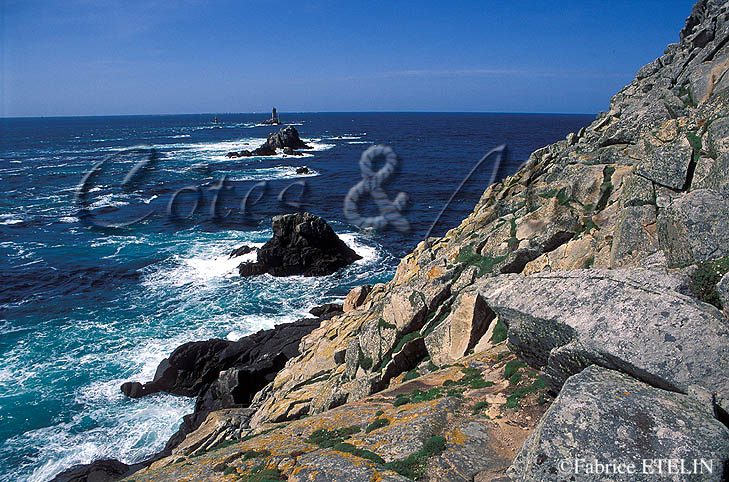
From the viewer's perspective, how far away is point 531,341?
370 inches

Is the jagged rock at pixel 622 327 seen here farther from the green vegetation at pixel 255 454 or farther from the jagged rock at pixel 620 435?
the green vegetation at pixel 255 454

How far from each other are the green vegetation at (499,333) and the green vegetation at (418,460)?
208 inches

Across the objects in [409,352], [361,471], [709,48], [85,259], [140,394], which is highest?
[709,48]

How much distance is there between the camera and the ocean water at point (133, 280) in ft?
76.3

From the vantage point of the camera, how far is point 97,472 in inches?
757

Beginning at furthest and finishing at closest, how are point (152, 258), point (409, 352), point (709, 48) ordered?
1. point (152, 258)
2. point (709, 48)
3. point (409, 352)

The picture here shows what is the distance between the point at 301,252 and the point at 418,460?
113 feet

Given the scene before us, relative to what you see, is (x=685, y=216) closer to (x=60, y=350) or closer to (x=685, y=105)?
(x=685, y=105)

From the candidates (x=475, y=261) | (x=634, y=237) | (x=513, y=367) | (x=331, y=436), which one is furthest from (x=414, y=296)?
(x=634, y=237)

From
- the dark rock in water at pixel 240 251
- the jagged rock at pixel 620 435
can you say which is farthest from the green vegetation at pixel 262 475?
the dark rock in water at pixel 240 251

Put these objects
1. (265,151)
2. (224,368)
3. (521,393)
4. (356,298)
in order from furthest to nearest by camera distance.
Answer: (265,151) < (356,298) < (224,368) < (521,393)

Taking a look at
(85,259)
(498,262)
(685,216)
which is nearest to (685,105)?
(498,262)

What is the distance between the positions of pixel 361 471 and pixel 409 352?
25.6 ft

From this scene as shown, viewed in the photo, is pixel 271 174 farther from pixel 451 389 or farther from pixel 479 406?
pixel 479 406
